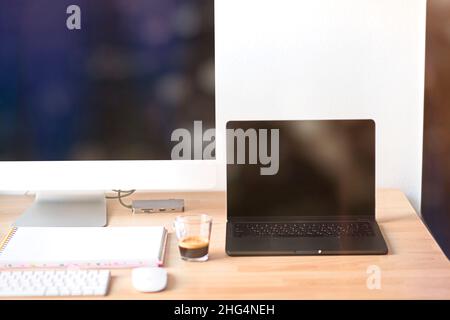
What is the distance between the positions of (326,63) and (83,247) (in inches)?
34.1

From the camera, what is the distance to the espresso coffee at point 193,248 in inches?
57.3

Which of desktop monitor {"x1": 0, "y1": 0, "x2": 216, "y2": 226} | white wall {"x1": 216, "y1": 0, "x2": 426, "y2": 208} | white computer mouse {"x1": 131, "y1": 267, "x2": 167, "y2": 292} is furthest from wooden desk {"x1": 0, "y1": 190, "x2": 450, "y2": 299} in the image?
white wall {"x1": 216, "y1": 0, "x2": 426, "y2": 208}

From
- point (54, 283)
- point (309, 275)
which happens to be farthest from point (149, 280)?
point (309, 275)

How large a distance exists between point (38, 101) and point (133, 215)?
37 centimetres

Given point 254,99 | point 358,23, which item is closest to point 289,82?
point 254,99

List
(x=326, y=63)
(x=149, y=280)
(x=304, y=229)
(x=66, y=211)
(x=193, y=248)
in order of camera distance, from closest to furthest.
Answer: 1. (x=149, y=280)
2. (x=193, y=248)
3. (x=304, y=229)
4. (x=66, y=211)
5. (x=326, y=63)

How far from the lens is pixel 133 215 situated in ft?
5.86

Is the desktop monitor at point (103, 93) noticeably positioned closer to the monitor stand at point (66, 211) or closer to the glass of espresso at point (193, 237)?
the monitor stand at point (66, 211)

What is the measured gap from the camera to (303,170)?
1684mm

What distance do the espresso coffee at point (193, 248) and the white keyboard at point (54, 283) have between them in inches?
6.9

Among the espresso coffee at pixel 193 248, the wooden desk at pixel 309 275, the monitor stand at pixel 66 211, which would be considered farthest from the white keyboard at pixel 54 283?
the monitor stand at pixel 66 211

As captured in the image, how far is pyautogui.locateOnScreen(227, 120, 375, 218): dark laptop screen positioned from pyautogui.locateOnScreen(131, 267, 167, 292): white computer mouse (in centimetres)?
41

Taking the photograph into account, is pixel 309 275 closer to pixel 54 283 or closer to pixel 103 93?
pixel 54 283

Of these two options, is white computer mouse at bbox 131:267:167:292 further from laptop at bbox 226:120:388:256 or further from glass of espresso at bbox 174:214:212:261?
laptop at bbox 226:120:388:256
